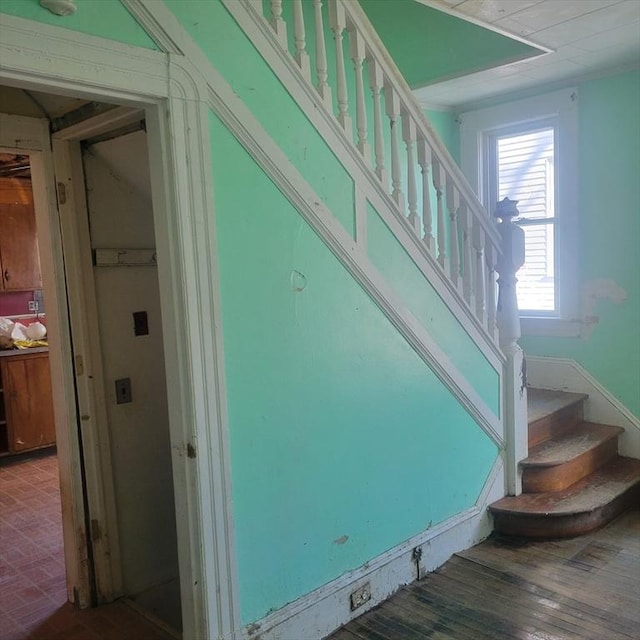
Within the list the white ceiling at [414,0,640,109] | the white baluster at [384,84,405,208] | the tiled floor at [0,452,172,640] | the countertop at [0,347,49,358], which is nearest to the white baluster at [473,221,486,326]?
the white baluster at [384,84,405,208]

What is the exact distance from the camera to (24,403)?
5.14 metres

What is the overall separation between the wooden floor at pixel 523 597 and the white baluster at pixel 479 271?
1246 millimetres

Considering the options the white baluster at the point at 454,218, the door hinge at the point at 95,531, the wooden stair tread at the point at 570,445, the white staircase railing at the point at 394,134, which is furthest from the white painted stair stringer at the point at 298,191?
the door hinge at the point at 95,531

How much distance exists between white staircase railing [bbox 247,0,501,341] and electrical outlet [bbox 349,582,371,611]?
4.84 feet

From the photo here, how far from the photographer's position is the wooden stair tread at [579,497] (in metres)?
3.28

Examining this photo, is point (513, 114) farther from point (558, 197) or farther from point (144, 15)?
point (144, 15)

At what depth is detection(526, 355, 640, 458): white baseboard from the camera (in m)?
4.05

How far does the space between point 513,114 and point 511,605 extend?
3307mm

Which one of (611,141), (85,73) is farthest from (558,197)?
(85,73)

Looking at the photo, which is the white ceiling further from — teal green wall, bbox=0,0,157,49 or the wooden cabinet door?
the wooden cabinet door

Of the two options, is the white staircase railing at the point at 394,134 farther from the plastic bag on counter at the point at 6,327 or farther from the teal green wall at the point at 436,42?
the plastic bag on counter at the point at 6,327

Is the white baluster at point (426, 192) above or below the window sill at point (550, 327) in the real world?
above

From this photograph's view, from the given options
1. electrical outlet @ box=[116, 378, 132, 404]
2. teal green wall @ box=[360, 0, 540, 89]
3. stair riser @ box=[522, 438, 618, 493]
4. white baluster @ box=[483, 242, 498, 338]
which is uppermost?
teal green wall @ box=[360, 0, 540, 89]

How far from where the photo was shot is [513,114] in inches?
173
